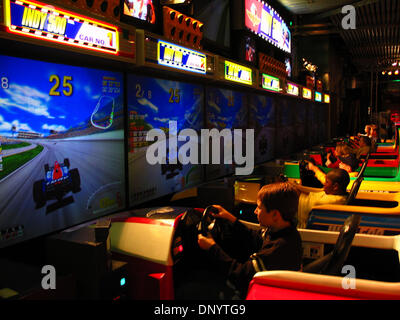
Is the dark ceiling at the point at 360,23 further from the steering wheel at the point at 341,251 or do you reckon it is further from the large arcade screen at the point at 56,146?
the steering wheel at the point at 341,251

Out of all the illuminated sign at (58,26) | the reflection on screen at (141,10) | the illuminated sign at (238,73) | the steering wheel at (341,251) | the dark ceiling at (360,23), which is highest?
the dark ceiling at (360,23)

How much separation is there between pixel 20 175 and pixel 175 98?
106 inches

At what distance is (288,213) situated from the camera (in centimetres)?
206

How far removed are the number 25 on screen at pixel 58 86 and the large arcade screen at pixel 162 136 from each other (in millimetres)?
901

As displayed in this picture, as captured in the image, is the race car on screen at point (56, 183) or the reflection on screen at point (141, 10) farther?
the reflection on screen at point (141, 10)

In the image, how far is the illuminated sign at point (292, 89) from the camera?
32.1ft

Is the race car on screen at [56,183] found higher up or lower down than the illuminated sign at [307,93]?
lower down

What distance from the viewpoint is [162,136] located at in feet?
16.6

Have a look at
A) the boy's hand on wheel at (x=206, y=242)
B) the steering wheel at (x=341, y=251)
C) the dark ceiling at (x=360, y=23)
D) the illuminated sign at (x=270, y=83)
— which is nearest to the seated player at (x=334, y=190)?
the steering wheel at (x=341, y=251)

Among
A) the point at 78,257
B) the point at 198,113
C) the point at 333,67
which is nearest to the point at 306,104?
the point at 333,67

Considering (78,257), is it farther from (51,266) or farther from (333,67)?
(333,67)

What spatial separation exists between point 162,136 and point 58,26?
235 cm

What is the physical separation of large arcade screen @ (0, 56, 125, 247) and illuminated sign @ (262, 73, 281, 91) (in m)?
4.20
